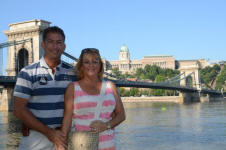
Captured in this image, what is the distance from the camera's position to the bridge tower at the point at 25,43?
3005 cm

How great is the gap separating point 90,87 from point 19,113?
1.45 ft

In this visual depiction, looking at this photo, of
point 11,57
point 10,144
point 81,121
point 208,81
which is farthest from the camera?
point 208,81

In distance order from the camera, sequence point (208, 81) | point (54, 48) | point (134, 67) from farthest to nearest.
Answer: point (134, 67), point (208, 81), point (54, 48)

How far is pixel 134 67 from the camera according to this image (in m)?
101

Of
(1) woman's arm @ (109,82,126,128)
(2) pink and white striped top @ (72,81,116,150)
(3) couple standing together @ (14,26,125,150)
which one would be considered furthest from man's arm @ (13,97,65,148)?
(1) woman's arm @ (109,82,126,128)

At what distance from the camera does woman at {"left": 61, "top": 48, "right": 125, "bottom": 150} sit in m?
2.11

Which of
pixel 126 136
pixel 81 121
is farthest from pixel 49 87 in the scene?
pixel 126 136

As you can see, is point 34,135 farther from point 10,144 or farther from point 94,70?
point 10,144

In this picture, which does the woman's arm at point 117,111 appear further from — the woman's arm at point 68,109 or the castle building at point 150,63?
the castle building at point 150,63

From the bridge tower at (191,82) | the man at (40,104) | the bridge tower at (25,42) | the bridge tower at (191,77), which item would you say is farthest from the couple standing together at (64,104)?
the bridge tower at (191,77)

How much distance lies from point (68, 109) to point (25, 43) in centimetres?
3021

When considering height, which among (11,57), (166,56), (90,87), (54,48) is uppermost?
(166,56)

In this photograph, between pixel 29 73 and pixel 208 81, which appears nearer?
pixel 29 73

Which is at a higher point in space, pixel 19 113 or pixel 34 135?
pixel 19 113
